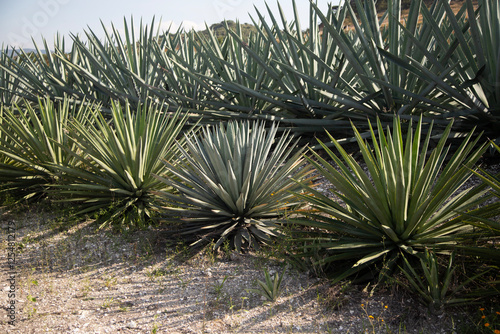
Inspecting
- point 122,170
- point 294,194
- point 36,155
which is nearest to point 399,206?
point 294,194

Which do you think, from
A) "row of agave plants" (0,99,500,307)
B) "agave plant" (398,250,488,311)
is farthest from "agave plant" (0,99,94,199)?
"agave plant" (398,250,488,311)

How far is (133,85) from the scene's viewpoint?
20.8ft

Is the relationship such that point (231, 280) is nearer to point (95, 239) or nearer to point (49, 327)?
point (49, 327)

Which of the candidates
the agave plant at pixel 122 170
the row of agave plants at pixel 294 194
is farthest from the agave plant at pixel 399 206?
the agave plant at pixel 122 170

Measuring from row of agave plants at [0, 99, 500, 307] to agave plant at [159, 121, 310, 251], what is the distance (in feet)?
0.04

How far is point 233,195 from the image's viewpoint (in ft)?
11.6

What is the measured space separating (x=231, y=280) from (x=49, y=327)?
3.95ft

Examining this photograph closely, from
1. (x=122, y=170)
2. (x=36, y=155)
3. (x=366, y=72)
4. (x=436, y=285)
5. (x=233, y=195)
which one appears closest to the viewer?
(x=436, y=285)

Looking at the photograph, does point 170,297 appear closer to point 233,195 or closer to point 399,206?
point 233,195

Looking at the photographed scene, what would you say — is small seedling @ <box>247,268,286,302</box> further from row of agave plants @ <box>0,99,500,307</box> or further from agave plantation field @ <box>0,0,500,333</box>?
row of agave plants @ <box>0,99,500,307</box>

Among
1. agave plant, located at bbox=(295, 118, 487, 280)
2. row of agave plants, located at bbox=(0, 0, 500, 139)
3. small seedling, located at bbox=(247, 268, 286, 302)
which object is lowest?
small seedling, located at bbox=(247, 268, 286, 302)

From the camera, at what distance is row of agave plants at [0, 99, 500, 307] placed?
107 inches

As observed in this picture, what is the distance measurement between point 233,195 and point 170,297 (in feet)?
3.14

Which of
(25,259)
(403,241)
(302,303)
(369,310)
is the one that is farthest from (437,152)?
(25,259)
